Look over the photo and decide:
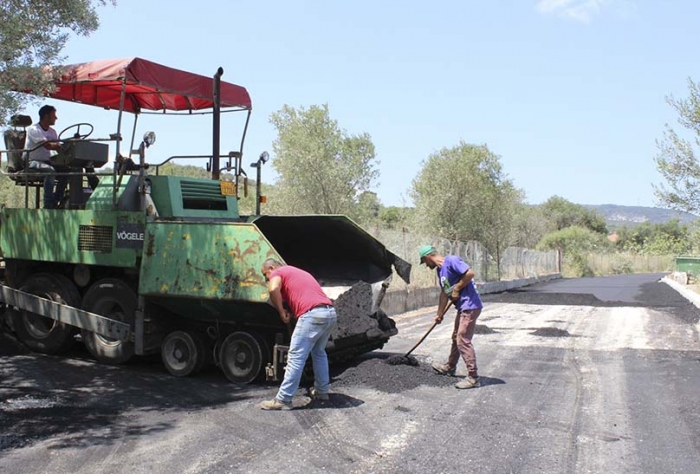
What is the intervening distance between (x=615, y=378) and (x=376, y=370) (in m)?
2.71

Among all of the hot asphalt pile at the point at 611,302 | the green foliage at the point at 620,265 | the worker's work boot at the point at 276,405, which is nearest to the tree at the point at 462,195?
the hot asphalt pile at the point at 611,302

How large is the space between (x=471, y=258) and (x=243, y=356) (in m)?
16.5

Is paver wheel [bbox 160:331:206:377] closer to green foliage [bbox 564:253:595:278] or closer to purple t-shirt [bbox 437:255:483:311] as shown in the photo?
purple t-shirt [bbox 437:255:483:311]

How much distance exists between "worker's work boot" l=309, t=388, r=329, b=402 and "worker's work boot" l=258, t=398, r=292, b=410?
1.13 feet

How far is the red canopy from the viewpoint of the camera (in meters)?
7.34

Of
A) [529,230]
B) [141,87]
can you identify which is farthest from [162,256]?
[529,230]

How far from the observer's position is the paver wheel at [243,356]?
7.18 m

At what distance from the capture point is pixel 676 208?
14219 mm

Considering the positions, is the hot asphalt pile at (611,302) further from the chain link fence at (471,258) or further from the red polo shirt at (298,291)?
the red polo shirt at (298,291)

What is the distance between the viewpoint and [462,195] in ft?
86.7

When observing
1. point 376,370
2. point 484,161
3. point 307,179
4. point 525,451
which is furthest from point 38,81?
point 484,161

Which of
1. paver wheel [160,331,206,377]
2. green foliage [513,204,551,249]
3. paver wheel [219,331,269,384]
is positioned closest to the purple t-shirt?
paver wheel [219,331,269,384]

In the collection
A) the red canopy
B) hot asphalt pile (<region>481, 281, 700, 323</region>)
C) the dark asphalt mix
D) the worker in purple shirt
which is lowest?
the dark asphalt mix

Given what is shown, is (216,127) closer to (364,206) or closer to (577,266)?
(364,206)
